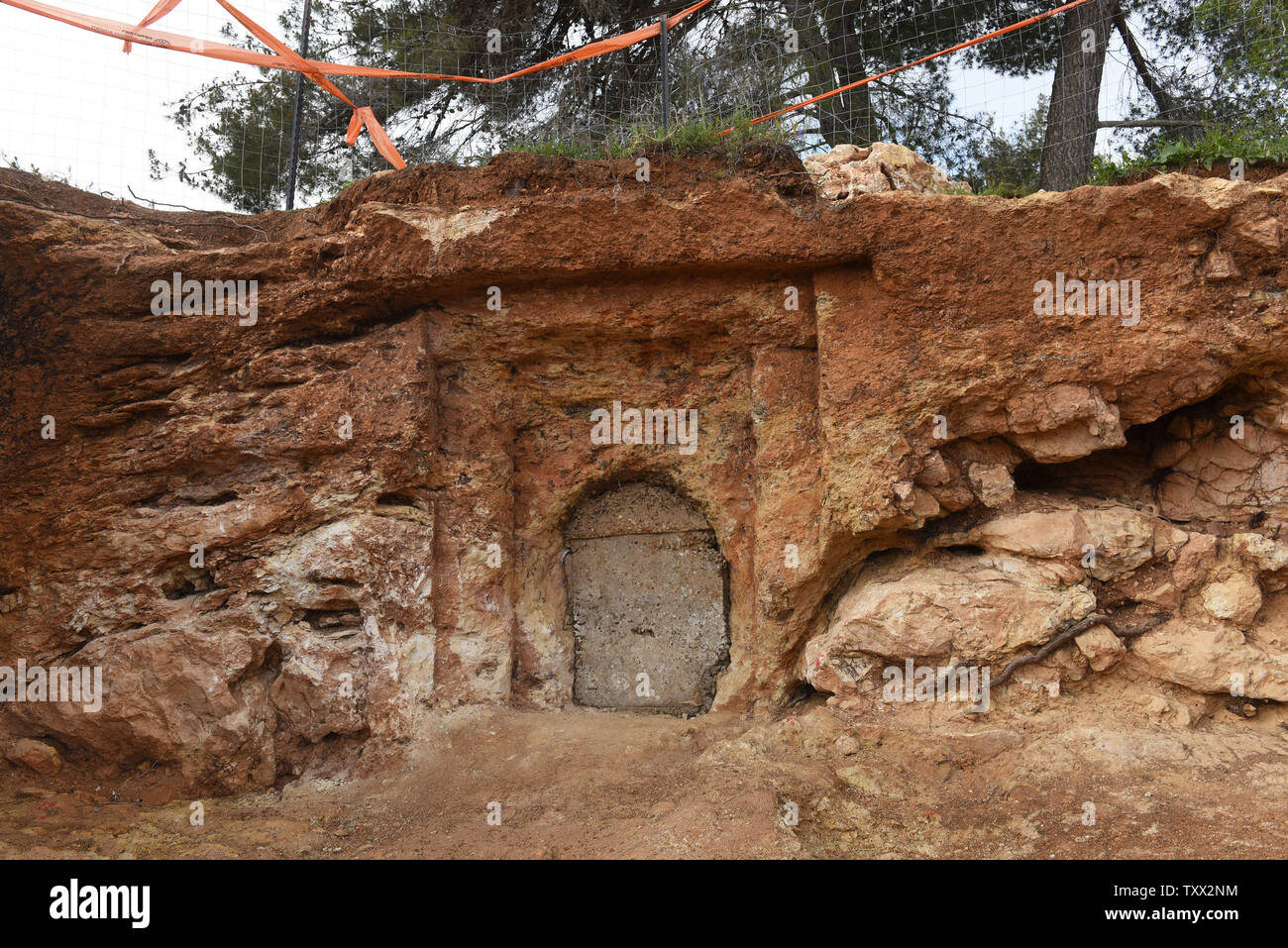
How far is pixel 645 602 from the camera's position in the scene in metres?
5.82

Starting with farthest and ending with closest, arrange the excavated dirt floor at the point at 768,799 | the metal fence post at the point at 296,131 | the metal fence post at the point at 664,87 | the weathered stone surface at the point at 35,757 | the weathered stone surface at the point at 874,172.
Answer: the metal fence post at the point at 296,131
the metal fence post at the point at 664,87
the weathered stone surface at the point at 874,172
the weathered stone surface at the point at 35,757
the excavated dirt floor at the point at 768,799

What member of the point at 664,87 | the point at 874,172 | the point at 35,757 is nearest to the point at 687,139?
the point at 664,87

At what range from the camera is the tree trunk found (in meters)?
6.25

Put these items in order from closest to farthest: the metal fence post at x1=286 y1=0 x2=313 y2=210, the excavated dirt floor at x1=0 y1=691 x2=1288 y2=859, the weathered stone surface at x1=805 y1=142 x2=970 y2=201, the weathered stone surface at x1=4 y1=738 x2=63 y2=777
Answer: the excavated dirt floor at x1=0 y1=691 x2=1288 y2=859, the weathered stone surface at x1=4 y1=738 x2=63 y2=777, the weathered stone surface at x1=805 y1=142 x2=970 y2=201, the metal fence post at x1=286 y1=0 x2=313 y2=210

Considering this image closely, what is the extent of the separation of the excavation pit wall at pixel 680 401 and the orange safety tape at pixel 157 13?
1171mm

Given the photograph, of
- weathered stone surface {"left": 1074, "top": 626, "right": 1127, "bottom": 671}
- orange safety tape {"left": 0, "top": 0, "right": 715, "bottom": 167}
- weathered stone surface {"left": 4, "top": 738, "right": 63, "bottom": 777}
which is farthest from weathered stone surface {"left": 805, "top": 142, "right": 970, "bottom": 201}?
weathered stone surface {"left": 4, "top": 738, "right": 63, "bottom": 777}

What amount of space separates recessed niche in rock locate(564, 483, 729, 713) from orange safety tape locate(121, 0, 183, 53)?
422cm

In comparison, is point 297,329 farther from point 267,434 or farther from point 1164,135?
point 1164,135

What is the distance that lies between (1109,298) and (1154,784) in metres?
2.53

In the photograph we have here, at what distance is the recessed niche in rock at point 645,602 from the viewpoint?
5730 mm

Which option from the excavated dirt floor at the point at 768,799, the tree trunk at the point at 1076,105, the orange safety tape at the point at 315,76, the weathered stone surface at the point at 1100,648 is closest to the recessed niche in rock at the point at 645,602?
the excavated dirt floor at the point at 768,799

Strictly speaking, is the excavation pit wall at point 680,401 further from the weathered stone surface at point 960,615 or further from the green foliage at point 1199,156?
the green foliage at point 1199,156

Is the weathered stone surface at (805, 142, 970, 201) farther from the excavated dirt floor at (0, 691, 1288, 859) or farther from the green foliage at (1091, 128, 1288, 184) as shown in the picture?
the excavated dirt floor at (0, 691, 1288, 859)

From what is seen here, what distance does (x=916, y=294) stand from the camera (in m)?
4.93
